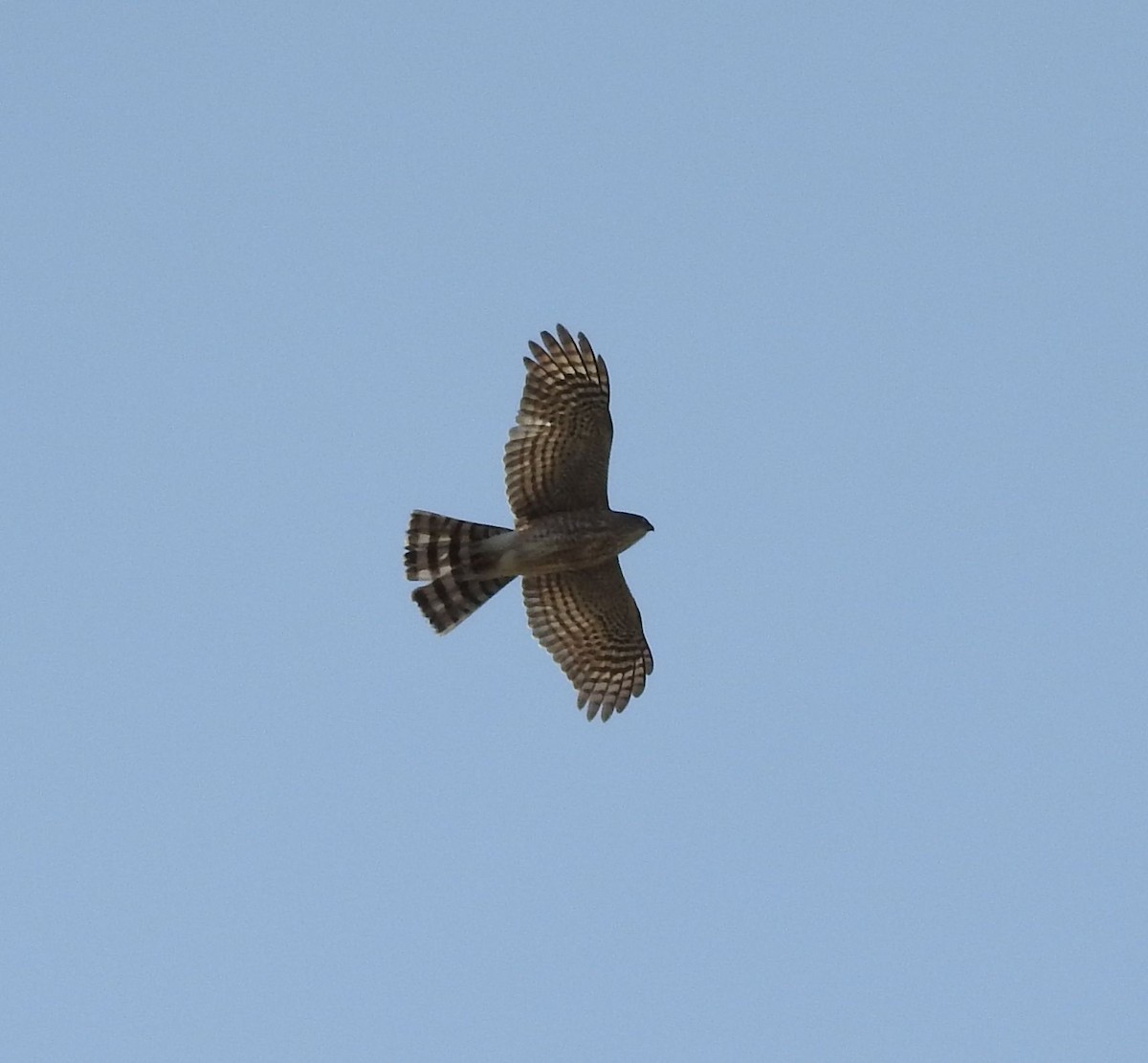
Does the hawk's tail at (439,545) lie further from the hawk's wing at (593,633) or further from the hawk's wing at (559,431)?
the hawk's wing at (593,633)

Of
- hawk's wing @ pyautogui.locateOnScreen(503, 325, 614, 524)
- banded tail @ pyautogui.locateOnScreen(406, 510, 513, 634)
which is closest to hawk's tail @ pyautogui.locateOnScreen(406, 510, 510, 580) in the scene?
banded tail @ pyautogui.locateOnScreen(406, 510, 513, 634)

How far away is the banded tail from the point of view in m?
22.0

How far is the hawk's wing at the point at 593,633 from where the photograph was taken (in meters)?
22.8

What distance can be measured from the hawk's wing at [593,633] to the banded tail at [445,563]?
88cm

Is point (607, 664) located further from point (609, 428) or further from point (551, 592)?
point (609, 428)

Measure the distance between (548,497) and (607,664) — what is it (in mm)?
1869

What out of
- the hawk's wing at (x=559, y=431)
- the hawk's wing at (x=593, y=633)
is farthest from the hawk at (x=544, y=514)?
the hawk's wing at (x=593, y=633)

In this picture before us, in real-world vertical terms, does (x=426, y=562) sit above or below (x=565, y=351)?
below

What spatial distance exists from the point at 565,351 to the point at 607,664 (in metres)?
3.11

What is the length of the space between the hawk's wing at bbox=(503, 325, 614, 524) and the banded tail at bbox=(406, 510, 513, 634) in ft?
1.54

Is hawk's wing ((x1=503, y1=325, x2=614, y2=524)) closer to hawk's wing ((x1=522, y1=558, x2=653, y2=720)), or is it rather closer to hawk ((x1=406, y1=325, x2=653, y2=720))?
hawk ((x1=406, y1=325, x2=653, y2=720))

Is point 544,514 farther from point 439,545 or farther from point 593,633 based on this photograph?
point 593,633

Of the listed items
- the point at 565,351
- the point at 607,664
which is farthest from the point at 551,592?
the point at 565,351

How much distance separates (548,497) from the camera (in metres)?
22.1
